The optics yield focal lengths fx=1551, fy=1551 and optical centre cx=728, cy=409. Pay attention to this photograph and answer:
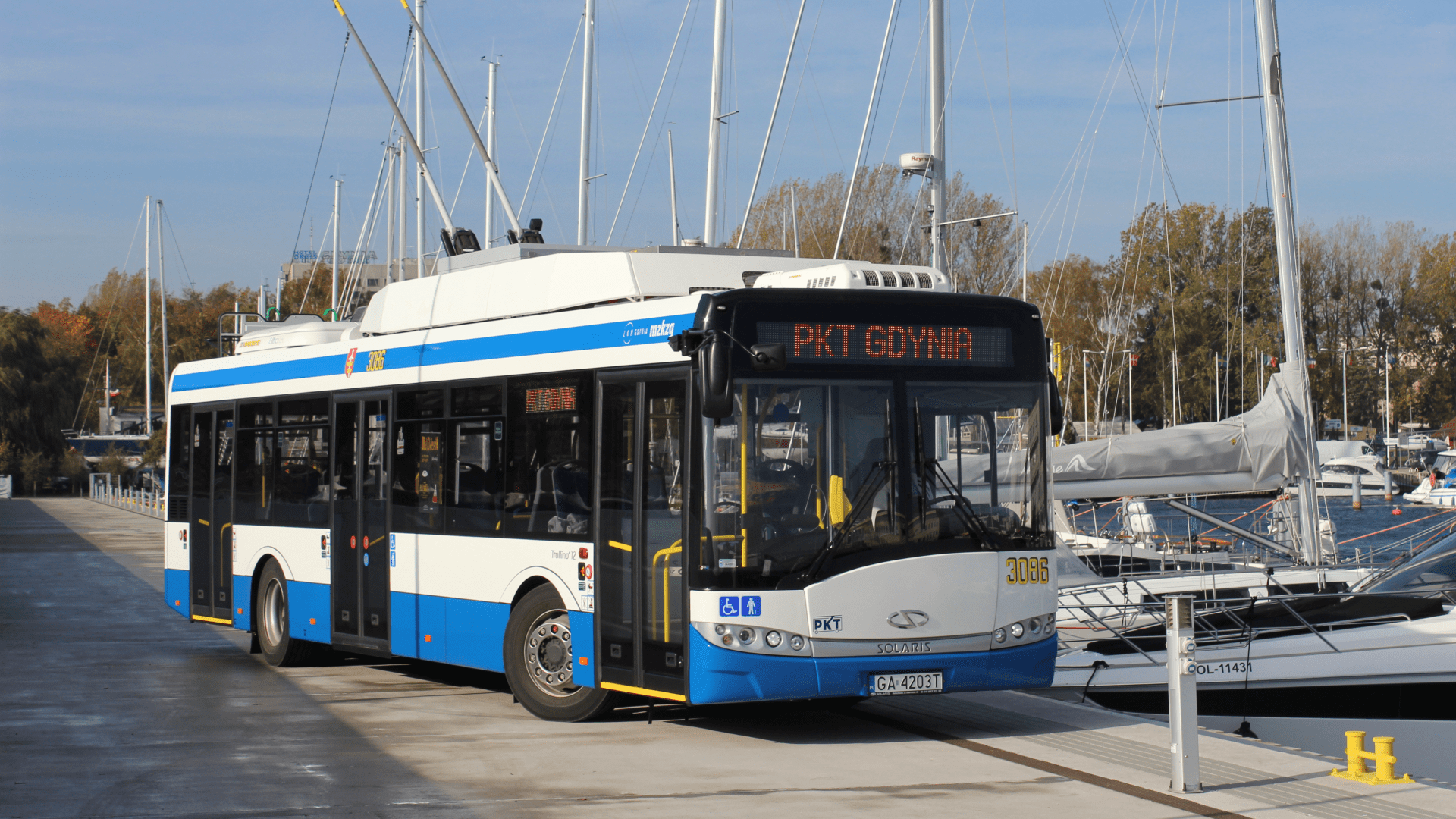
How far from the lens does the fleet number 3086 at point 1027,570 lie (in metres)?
9.62

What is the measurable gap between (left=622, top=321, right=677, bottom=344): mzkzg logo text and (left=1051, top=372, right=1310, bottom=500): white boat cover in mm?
7627

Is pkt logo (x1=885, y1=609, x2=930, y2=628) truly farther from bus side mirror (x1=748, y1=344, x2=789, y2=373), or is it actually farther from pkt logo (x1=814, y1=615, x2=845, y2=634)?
bus side mirror (x1=748, y1=344, x2=789, y2=373)

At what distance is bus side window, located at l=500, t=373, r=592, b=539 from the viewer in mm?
10273

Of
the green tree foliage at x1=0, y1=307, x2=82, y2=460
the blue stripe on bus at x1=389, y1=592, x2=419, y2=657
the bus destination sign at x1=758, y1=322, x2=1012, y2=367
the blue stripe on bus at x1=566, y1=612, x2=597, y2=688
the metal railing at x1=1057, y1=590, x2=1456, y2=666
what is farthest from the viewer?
the green tree foliage at x1=0, y1=307, x2=82, y2=460

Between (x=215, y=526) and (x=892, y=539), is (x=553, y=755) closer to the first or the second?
(x=892, y=539)

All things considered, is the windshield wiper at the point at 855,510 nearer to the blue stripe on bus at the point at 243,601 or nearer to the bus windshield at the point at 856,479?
the bus windshield at the point at 856,479

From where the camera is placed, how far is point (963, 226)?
191 feet

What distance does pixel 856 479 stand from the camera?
9.22 metres

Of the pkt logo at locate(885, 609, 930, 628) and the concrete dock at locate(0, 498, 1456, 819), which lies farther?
the pkt logo at locate(885, 609, 930, 628)

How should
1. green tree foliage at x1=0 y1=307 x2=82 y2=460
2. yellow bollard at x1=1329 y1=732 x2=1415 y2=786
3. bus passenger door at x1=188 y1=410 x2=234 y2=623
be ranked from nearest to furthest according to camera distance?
yellow bollard at x1=1329 y1=732 x2=1415 y2=786
bus passenger door at x1=188 y1=410 x2=234 y2=623
green tree foliage at x1=0 y1=307 x2=82 y2=460

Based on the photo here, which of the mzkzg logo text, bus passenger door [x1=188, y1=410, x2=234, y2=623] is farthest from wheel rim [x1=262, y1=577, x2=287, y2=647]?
the mzkzg logo text

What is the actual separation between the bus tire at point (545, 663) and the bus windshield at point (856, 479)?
1703mm

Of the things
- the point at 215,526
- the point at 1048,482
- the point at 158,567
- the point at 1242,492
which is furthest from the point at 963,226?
the point at 1048,482

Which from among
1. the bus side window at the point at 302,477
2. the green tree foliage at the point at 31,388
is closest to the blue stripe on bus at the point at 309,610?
the bus side window at the point at 302,477
